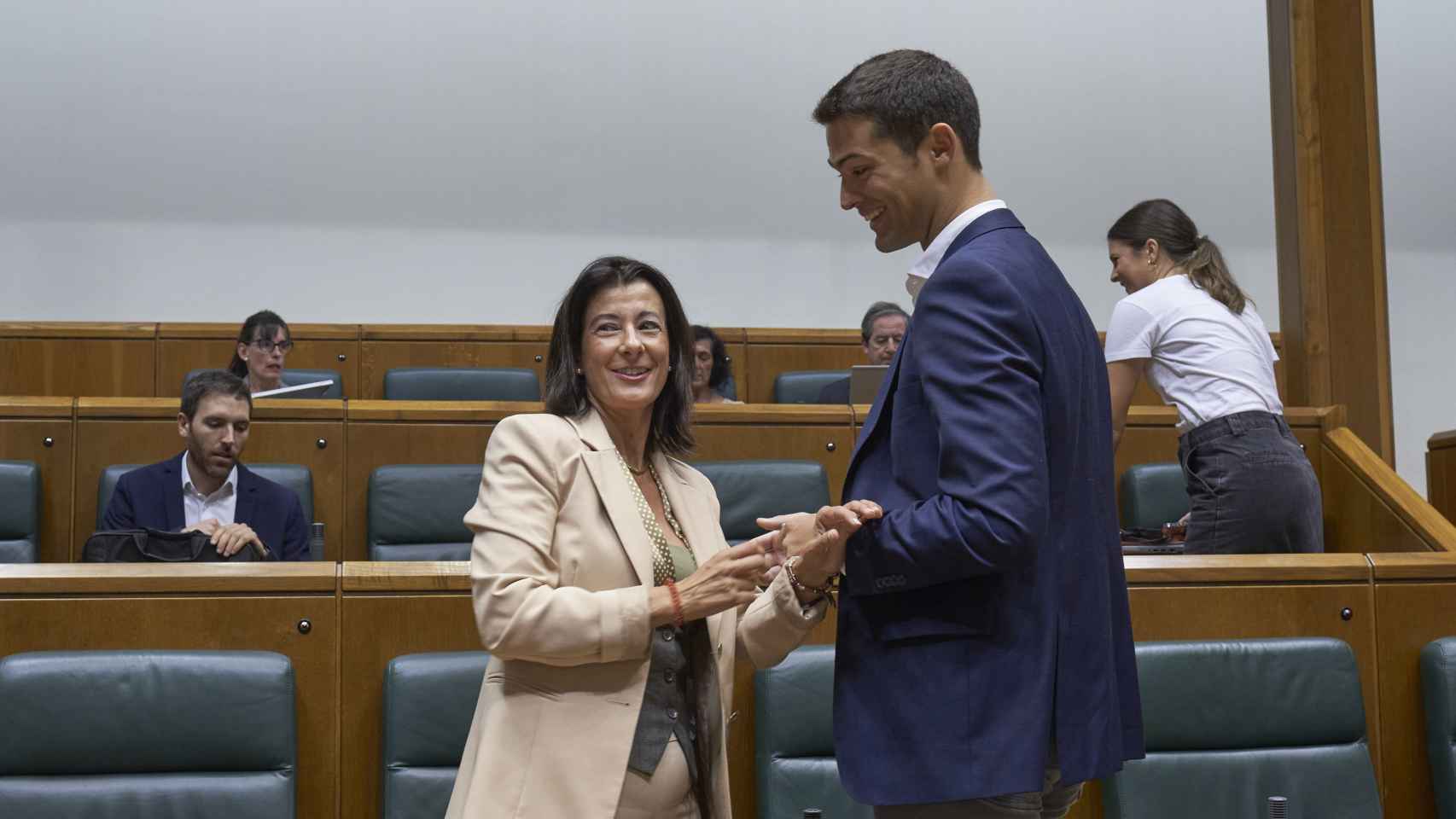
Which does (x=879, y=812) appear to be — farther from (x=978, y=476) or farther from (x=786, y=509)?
(x=786, y=509)

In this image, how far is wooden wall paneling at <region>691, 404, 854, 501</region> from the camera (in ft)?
10.2

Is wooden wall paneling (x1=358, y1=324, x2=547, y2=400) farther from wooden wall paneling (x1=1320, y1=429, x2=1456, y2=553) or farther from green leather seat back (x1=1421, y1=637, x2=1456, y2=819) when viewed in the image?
green leather seat back (x1=1421, y1=637, x2=1456, y2=819)

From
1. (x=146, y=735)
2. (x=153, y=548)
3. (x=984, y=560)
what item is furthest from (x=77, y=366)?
(x=984, y=560)

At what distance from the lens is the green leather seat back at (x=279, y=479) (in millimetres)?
2867

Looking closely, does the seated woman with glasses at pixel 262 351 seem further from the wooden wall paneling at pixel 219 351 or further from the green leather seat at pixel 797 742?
the green leather seat at pixel 797 742

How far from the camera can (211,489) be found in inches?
110

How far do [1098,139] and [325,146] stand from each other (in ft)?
10.1

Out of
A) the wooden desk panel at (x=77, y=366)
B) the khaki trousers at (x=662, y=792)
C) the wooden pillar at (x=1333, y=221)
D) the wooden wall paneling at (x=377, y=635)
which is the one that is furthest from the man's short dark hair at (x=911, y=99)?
the wooden desk panel at (x=77, y=366)

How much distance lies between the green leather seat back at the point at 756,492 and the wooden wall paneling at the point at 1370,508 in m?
1.07

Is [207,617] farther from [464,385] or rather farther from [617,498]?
[464,385]

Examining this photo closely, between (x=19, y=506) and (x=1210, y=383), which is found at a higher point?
(x=1210, y=383)

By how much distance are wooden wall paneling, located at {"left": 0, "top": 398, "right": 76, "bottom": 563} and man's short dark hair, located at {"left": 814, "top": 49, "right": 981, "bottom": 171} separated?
7.86 feet

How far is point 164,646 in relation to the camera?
1760 mm

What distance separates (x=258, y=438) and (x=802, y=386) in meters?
2.12
